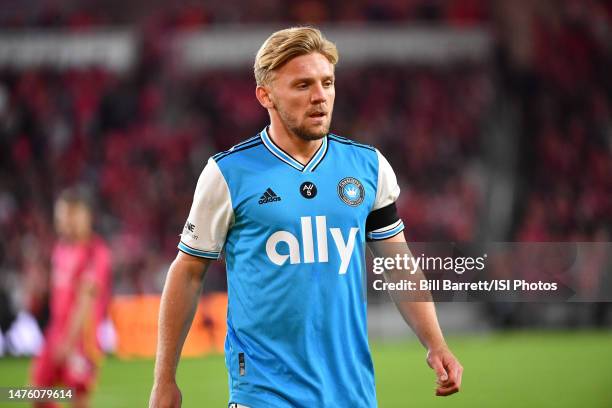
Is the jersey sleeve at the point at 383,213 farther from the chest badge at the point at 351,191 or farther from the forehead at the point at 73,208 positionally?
the forehead at the point at 73,208

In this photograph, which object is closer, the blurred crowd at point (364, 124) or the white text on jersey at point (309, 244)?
the white text on jersey at point (309, 244)

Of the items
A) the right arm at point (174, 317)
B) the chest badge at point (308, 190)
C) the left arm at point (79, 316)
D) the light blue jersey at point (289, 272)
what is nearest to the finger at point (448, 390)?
the light blue jersey at point (289, 272)

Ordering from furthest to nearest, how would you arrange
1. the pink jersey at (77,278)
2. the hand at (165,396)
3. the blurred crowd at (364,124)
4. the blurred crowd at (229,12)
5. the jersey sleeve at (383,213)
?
the blurred crowd at (229,12)
the blurred crowd at (364,124)
the pink jersey at (77,278)
the jersey sleeve at (383,213)
the hand at (165,396)

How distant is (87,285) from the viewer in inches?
311

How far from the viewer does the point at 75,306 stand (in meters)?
7.83

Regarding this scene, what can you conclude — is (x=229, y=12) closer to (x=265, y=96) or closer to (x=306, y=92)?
(x=265, y=96)

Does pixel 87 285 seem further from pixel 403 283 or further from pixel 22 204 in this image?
pixel 22 204

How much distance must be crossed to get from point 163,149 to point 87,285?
13025 millimetres

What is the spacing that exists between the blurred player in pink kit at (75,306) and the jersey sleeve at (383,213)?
14.9 ft

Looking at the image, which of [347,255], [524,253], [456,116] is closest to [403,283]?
[347,255]

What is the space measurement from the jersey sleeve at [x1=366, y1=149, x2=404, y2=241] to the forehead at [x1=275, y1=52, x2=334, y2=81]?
0.44 m

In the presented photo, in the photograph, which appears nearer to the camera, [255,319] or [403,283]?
[255,319]

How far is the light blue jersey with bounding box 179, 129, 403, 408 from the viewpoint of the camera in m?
3.43

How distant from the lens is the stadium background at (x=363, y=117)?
57.9 ft
